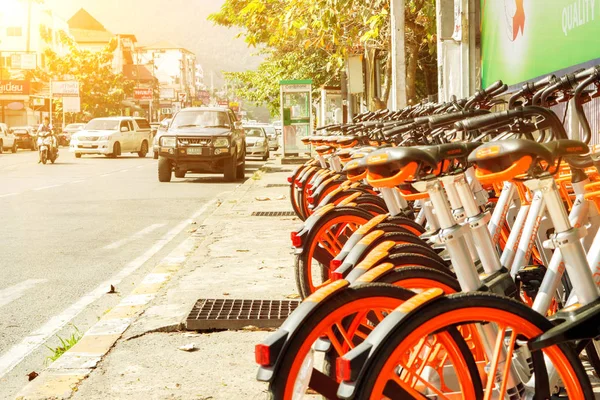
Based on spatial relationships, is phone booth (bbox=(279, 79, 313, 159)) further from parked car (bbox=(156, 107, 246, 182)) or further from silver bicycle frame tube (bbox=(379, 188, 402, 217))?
silver bicycle frame tube (bbox=(379, 188, 402, 217))

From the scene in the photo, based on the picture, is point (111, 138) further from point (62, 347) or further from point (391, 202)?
point (391, 202)

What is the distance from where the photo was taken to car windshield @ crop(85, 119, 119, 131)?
130 feet

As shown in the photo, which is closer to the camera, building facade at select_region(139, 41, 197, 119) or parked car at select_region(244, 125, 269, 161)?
parked car at select_region(244, 125, 269, 161)

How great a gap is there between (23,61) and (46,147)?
177ft

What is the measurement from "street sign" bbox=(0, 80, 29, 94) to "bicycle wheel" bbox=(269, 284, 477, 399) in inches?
3089

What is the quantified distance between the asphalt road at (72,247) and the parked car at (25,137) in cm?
3304

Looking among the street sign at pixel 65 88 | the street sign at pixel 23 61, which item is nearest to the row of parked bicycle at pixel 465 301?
the street sign at pixel 65 88

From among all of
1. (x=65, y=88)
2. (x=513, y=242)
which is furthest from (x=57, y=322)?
(x=65, y=88)

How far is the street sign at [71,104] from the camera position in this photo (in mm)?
80562

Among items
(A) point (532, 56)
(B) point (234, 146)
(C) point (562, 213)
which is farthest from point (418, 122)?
(B) point (234, 146)

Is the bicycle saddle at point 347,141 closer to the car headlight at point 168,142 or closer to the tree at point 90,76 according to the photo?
the car headlight at point 168,142

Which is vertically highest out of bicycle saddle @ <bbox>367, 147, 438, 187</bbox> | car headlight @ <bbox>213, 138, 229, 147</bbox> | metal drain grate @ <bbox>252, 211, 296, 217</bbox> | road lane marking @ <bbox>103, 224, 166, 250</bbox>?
car headlight @ <bbox>213, 138, 229, 147</bbox>

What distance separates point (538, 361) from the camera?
273 centimetres

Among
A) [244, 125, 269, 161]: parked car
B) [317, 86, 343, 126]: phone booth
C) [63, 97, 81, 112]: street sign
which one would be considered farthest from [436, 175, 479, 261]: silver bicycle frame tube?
[63, 97, 81, 112]: street sign
